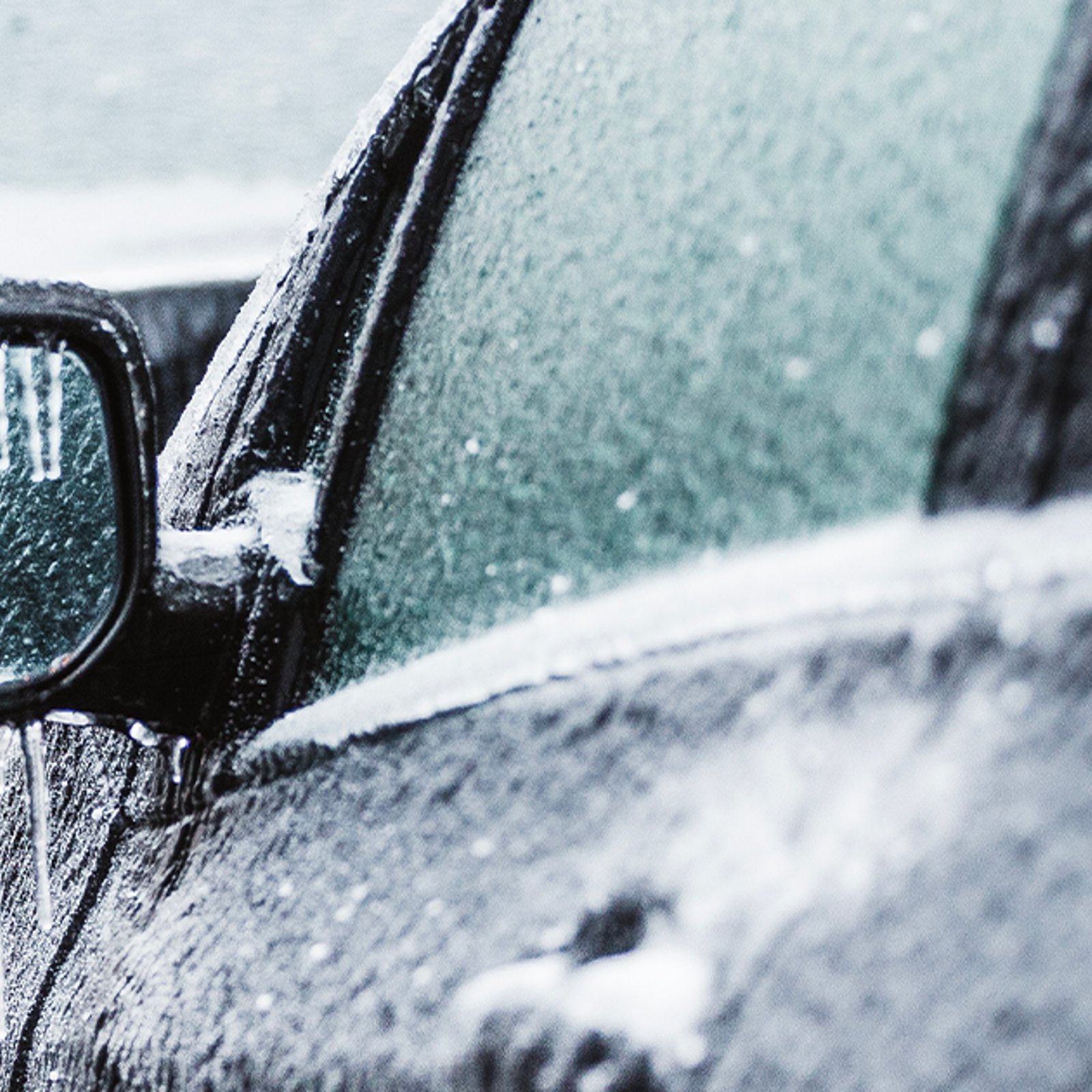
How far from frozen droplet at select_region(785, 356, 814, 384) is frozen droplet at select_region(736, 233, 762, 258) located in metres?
0.09

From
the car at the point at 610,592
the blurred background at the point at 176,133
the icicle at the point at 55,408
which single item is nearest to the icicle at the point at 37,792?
the car at the point at 610,592

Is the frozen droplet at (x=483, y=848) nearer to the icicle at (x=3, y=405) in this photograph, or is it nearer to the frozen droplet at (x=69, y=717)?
the frozen droplet at (x=69, y=717)

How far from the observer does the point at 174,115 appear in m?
15.2

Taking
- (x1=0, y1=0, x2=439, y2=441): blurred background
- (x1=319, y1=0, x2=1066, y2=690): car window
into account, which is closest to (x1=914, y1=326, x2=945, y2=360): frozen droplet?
(x1=319, y1=0, x2=1066, y2=690): car window

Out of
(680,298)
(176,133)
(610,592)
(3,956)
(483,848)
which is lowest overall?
(176,133)

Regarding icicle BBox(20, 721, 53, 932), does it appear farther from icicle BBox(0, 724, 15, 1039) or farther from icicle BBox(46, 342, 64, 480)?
icicle BBox(46, 342, 64, 480)

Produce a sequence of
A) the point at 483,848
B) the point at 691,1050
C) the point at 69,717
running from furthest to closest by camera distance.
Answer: the point at 69,717
the point at 483,848
the point at 691,1050

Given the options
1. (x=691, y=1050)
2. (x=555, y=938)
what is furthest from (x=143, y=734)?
(x=691, y=1050)

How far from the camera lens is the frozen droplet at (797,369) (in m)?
0.94

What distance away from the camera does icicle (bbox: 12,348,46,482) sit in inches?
57.6

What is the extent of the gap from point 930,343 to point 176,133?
1470 centimetres

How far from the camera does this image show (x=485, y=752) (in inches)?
41.6

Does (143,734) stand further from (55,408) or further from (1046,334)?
(1046,334)

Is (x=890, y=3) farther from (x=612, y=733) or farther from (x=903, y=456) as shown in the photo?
(x=612, y=733)
